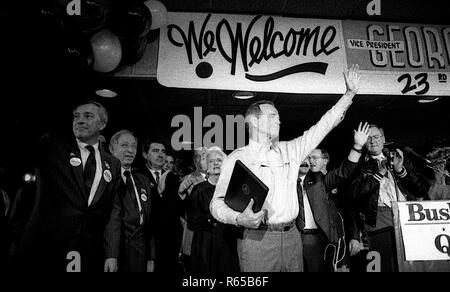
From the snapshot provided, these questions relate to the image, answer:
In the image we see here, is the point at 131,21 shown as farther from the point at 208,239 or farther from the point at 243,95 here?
the point at 243,95

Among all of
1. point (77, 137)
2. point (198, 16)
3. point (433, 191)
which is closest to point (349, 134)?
point (433, 191)

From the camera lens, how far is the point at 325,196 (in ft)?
9.78

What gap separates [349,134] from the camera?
7148mm

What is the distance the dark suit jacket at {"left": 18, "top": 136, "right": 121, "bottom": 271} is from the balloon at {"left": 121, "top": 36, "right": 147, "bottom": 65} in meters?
0.90

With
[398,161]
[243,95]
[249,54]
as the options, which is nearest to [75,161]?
[249,54]

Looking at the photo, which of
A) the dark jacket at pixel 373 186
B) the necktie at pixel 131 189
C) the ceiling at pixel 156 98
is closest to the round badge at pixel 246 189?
the necktie at pixel 131 189

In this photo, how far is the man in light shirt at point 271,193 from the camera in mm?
2064

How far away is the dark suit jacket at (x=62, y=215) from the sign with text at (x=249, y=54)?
1101 mm

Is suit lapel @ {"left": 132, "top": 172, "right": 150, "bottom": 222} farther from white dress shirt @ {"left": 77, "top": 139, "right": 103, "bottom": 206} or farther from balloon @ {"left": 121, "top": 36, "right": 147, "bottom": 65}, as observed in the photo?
balloon @ {"left": 121, "top": 36, "right": 147, "bottom": 65}

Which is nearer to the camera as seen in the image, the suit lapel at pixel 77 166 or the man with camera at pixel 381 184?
the suit lapel at pixel 77 166

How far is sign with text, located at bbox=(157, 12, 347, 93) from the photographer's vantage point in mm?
2975

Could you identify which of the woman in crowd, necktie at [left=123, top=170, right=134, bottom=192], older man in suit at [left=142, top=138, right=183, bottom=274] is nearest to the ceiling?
necktie at [left=123, top=170, right=134, bottom=192]

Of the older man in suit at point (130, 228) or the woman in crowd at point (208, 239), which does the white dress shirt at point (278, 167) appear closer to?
the woman in crowd at point (208, 239)

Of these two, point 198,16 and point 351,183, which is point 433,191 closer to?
point 351,183
